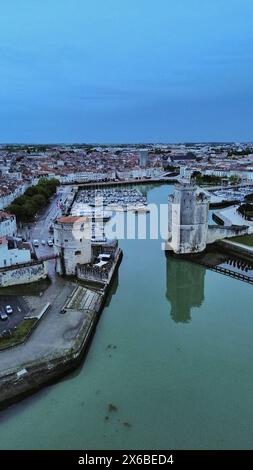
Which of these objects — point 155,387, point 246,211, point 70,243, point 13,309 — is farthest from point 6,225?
point 246,211

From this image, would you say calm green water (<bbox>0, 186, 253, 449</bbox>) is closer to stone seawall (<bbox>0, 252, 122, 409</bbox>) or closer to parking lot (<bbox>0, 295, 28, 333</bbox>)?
stone seawall (<bbox>0, 252, 122, 409</bbox>)

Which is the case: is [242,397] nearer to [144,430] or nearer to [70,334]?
[144,430]

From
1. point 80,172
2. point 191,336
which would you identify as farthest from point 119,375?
point 80,172

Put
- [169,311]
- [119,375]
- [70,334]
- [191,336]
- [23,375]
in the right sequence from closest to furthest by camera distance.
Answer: [23,375], [119,375], [70,334], [191,336], [169,311]

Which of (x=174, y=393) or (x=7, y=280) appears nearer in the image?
(x=174, y=393)

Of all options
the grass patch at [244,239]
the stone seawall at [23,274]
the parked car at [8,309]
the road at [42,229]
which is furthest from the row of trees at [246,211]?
the parked car at [8,309]

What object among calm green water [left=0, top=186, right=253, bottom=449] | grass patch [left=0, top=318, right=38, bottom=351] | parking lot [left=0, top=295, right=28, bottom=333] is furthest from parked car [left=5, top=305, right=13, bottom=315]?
calm green water [left=0, top=186, right=253, bottom=449]
